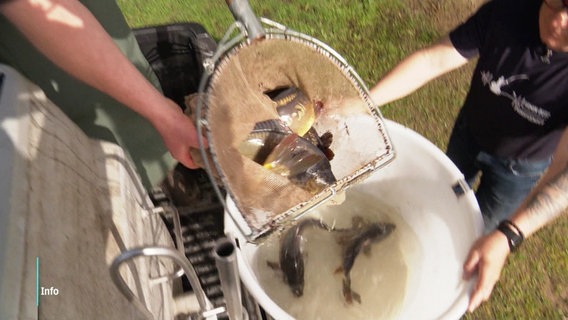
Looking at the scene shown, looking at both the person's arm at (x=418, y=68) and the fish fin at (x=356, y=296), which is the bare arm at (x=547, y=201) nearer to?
the person's arm at (x=418, y=68)

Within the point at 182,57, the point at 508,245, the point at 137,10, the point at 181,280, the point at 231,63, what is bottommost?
the point at 508,245

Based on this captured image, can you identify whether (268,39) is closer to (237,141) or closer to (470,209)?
(237,141)

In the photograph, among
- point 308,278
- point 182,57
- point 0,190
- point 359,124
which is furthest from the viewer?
point 182,57

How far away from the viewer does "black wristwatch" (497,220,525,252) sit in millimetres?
985

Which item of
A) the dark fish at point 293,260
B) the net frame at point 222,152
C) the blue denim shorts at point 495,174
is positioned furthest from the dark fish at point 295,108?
the blue denim shorts at point 495,174

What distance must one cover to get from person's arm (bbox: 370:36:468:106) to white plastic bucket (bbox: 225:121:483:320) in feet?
0.37

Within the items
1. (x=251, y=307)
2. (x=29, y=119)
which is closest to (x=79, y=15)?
(x=29, y=119)

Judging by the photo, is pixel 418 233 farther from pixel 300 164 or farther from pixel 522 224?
pixel 300 164

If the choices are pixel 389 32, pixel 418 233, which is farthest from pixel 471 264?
pixel 389 32

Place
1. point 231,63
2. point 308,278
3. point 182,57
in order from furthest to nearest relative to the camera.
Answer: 1. point 182,57
2. point 308,278
3. point 231,63

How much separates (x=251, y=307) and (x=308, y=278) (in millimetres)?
218

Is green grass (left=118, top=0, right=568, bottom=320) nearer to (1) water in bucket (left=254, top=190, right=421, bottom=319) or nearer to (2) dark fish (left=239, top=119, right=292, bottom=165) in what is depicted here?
(1) water in bucket (left=254, top=190, right=421, bottom=319)

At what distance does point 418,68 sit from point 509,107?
268mm

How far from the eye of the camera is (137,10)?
2.53 metres
